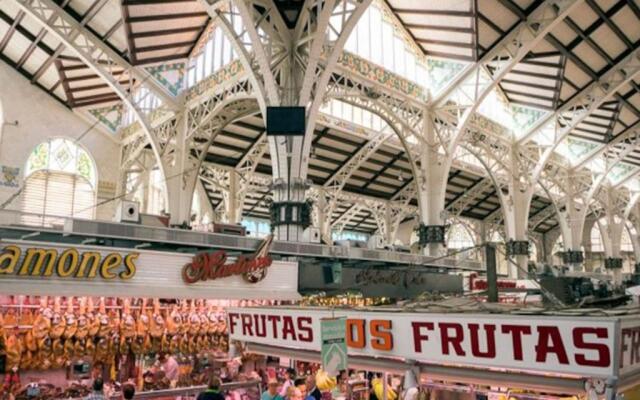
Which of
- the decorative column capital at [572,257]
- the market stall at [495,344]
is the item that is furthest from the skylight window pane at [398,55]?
the market stall at [495,344]

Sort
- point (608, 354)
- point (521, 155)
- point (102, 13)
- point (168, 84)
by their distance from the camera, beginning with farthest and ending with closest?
point (521, 155) → point (168, 84) → point (102, 13) → point (608, 354)

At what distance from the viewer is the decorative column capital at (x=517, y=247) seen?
28.3 m

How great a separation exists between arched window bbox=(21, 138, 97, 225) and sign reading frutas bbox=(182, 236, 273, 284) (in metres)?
12.9

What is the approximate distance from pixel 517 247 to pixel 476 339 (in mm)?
25544

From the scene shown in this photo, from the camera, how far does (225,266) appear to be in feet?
44.8

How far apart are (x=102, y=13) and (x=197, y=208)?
1603 cm

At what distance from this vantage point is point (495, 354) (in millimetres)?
4422

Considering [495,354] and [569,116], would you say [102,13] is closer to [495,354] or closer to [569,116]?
[495,354]

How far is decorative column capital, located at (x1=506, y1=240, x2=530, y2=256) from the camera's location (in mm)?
28266

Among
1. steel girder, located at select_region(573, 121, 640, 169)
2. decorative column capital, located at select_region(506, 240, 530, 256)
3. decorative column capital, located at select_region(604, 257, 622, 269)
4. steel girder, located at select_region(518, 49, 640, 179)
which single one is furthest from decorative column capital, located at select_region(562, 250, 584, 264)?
steel girder, located at select_region(518, 49, 640, 179)

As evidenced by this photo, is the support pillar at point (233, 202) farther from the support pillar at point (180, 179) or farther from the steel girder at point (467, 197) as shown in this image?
the steel girder at point (467, 197)

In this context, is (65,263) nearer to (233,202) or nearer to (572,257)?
(233,202)

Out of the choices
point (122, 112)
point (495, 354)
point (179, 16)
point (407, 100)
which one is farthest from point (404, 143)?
point (495, 354)

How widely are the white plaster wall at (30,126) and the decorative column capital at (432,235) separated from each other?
14.7 m
